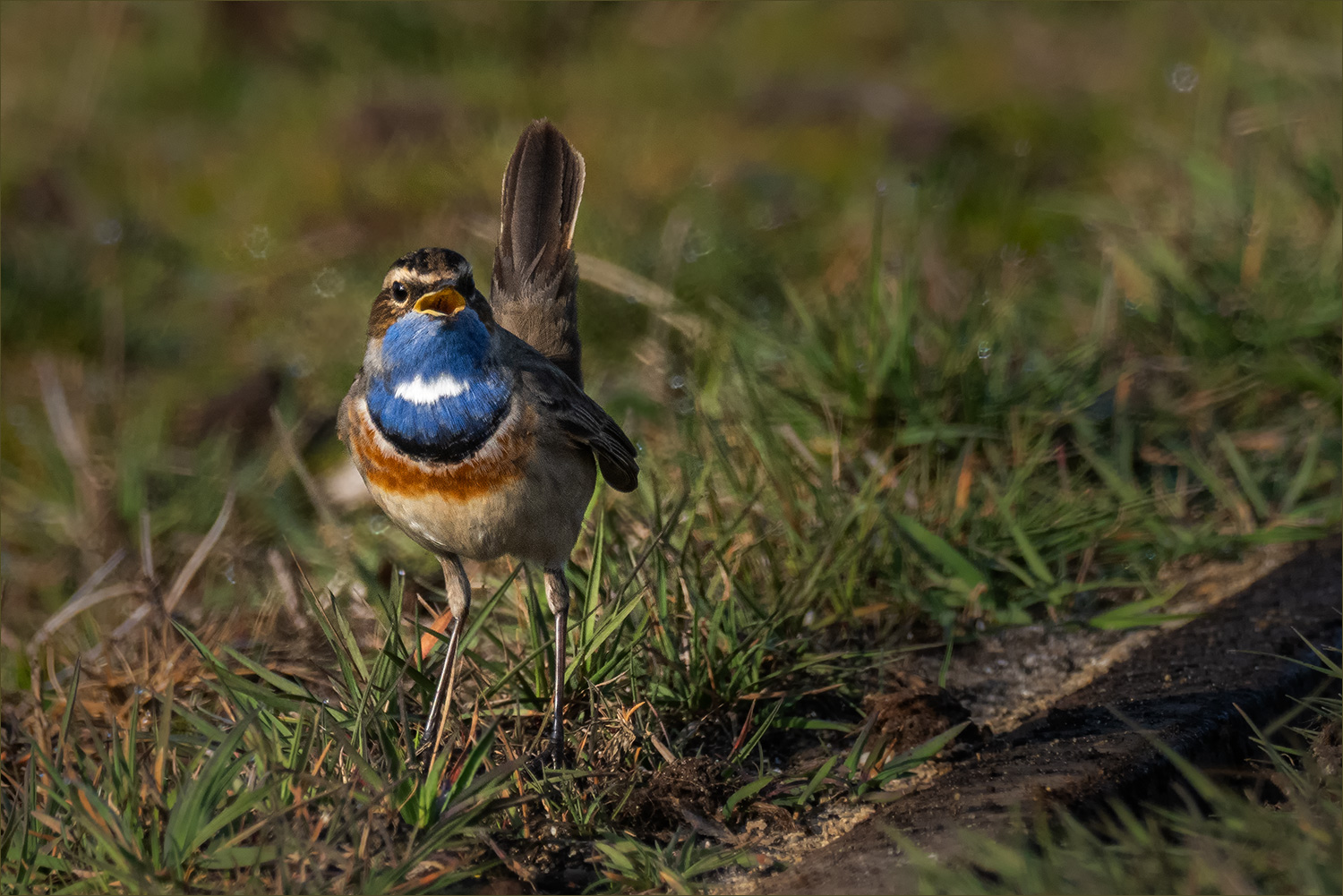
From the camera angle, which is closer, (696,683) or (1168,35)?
(696,683)

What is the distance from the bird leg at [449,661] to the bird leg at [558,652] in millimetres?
240

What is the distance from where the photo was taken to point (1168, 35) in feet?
30.3

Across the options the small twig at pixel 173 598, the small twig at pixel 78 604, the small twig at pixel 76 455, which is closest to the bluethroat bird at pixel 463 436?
the small twig at pixel 173 598

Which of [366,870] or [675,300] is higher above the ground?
[675,300]

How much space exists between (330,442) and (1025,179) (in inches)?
159

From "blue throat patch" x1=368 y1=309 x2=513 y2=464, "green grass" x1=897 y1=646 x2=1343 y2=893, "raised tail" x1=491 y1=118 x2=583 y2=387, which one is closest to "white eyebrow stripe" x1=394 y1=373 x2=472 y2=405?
"blue throat patch" x1=368 y1=309 x2=513 y2=464

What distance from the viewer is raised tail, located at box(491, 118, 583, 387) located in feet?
13.5

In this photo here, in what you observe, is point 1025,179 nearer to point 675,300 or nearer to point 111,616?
point 675,300

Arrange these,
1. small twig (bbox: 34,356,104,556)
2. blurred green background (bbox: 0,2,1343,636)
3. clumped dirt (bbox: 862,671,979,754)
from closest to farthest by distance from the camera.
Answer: clumped dirt (bbox: 862,671,979,754)
blurred green background (bbox: 0,2,1343,636)
small twig (bbox: 34,356,104,556)

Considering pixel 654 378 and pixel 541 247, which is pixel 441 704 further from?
pixel 654 378

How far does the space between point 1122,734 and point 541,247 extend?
2.09 m

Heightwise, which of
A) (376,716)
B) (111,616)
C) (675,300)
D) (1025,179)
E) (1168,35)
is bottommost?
(111,616)

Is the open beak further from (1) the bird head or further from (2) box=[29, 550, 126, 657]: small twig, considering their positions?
(2) box=[29, 550, 126, 657]: small twig

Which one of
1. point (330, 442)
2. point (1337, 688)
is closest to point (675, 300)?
point (330, 442)
